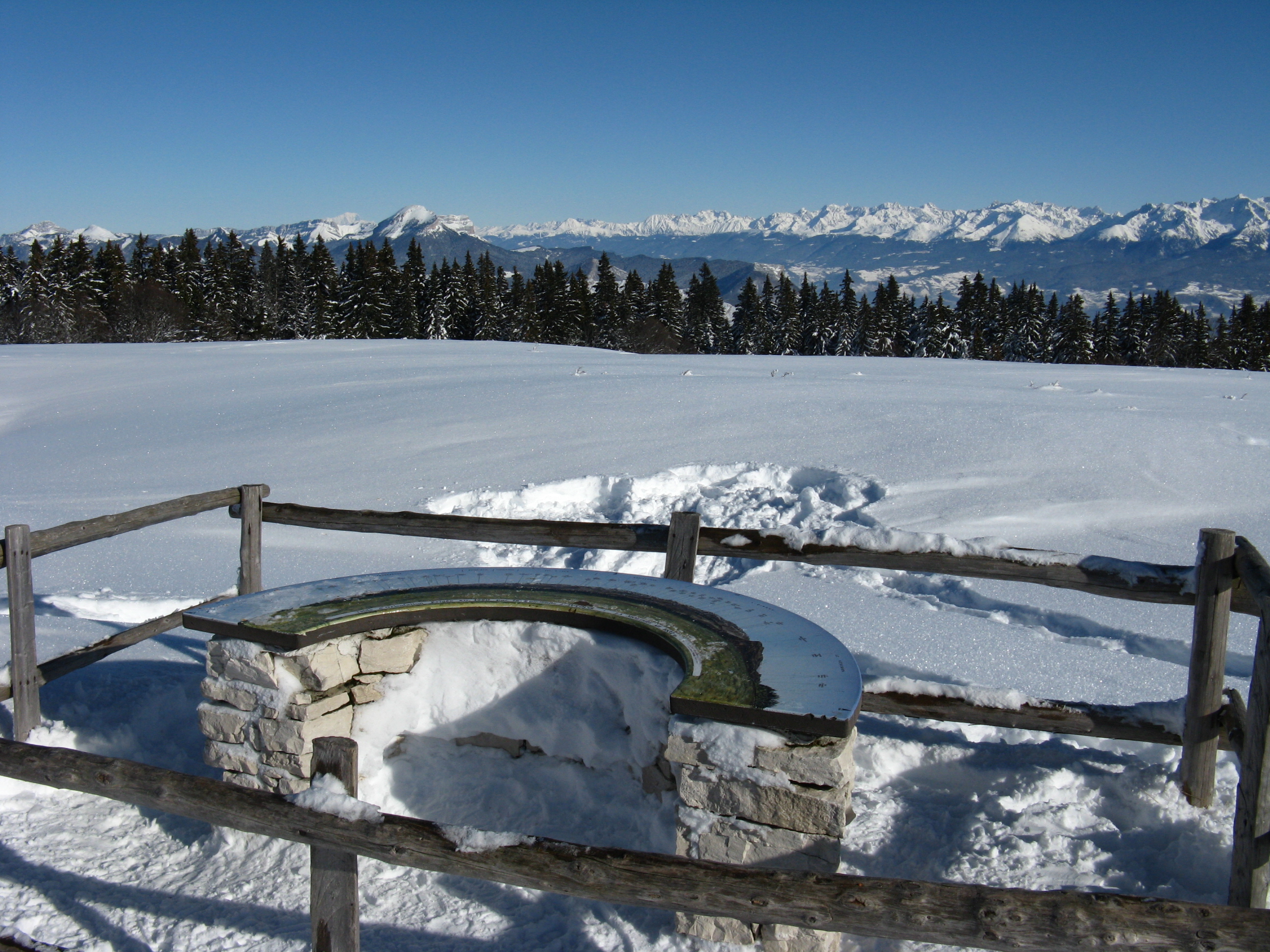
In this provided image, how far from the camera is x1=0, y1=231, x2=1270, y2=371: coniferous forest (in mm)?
51688

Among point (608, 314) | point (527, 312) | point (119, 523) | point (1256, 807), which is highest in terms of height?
point (608, 314)

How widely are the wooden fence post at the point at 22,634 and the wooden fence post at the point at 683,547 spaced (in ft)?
11.5

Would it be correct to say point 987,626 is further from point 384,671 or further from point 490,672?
point 384,671

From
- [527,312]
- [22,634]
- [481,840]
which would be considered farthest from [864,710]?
[527,312]

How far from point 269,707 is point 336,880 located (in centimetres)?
165

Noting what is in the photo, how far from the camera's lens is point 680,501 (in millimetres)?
9477

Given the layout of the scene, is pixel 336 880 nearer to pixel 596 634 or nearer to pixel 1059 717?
pixel 596 634

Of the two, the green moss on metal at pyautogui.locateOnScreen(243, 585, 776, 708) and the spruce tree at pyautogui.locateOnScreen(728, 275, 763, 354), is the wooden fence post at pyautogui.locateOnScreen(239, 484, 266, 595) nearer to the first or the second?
the green moss on metal at pyautogui.locateOnScreen(243, 585, 776, 708)

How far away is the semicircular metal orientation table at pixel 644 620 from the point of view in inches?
127

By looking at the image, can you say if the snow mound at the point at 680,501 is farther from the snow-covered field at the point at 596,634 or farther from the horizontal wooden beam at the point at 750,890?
the horizontal wooden beam at the point at 750,890

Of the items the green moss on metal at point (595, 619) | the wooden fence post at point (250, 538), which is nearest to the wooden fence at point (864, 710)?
the wooden fence post at point (250, 538)

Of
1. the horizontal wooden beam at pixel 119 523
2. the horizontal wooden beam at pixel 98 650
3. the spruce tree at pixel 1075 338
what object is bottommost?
the horizontal wooden beam at pixel 98 650

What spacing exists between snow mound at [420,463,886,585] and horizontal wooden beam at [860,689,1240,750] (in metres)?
4.20

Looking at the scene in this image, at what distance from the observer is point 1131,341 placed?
60375mm
